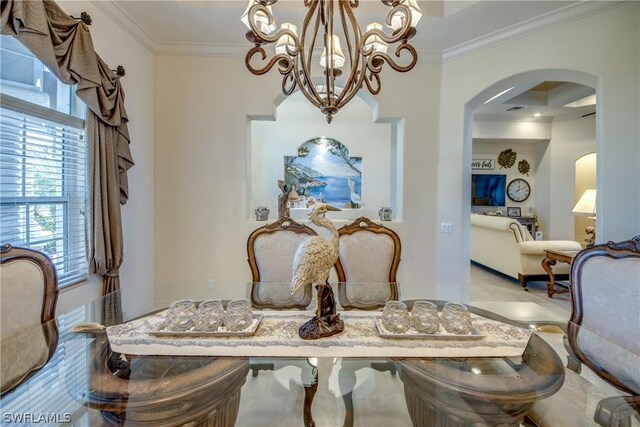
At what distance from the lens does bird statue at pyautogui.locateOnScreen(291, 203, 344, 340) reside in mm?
1090

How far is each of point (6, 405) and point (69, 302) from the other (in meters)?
1.34

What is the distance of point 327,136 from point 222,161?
3465 mm

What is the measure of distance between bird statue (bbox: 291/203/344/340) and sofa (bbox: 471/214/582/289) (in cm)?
424

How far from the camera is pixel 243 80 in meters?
2.96

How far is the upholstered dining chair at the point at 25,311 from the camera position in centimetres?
115

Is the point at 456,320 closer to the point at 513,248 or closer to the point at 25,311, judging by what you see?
the point at 25,311

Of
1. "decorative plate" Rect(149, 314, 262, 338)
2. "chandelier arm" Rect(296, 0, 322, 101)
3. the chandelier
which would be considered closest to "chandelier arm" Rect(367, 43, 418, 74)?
the chandelier

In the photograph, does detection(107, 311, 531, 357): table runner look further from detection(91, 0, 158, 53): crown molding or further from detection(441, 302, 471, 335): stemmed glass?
detection(91, 0, 158, 53): crown molding

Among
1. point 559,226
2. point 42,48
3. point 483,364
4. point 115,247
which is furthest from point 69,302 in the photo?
point 559,226

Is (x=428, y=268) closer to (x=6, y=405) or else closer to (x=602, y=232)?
(x=602, y=232)

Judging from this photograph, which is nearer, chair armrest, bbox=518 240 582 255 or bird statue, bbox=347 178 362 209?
chair armrest, bbox=518 240 582 255

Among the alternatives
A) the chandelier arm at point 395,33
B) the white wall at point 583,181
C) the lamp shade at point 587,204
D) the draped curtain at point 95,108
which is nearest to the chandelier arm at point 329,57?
the chandelier arm at point 395,33

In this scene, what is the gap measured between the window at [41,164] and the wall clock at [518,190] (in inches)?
326

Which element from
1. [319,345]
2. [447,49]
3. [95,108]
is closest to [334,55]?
[319,345]
